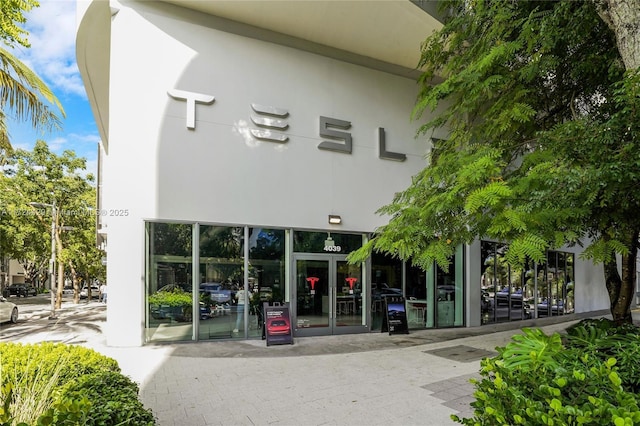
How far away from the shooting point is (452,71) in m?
8.12

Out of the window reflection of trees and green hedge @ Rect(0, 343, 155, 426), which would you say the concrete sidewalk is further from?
the window reflection of trees

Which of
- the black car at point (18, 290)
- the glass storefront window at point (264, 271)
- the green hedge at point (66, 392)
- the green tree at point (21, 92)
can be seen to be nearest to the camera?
the green hedge at point (66, 392)

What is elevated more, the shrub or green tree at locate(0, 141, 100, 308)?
green tree at locate(0, 141, 100, 308)

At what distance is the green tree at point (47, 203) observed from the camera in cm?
2275

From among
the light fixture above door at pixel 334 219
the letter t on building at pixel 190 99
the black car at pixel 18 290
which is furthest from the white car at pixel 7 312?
the black car at pixel 18 290

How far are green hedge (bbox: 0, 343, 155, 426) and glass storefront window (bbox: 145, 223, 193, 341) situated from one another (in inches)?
198

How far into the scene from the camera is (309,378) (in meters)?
6.93

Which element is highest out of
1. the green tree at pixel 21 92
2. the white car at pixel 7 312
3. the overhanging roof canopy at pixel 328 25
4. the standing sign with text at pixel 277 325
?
the overhanging roof canopy at pixel 328 25

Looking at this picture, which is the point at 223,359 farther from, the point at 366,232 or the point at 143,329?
the point at 366,232

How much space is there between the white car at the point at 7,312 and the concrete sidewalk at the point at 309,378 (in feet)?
9.98

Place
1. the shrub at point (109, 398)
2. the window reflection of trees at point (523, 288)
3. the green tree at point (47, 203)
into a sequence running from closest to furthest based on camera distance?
the shrub at point (109, 398) < the window reflection of trees at point (523, 288) < the green tree at point (47, 203)

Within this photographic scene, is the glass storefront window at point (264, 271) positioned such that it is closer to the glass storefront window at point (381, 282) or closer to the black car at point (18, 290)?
the glass storefront window at point (381, 282)

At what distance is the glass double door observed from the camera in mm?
11359

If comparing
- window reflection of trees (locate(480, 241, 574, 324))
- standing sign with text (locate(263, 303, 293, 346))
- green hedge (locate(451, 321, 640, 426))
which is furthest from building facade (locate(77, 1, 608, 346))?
green hedge (locate(451, 321, 640, 426))
